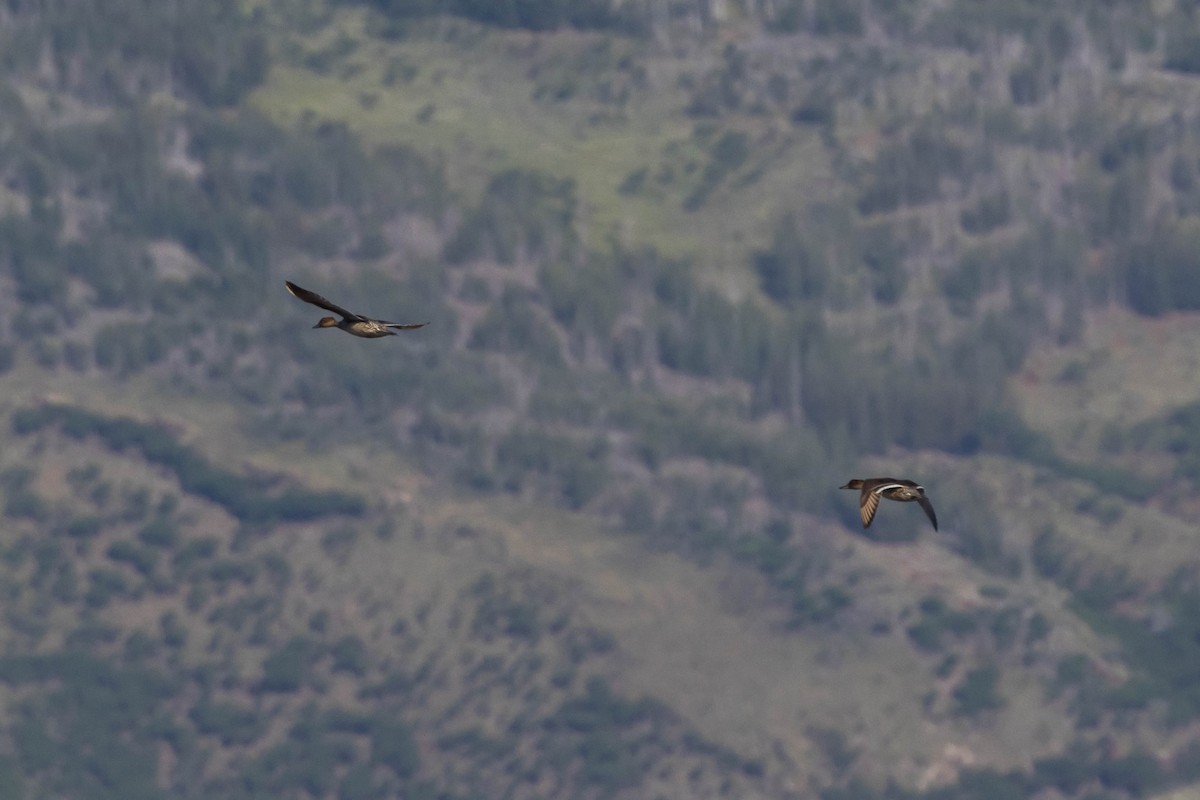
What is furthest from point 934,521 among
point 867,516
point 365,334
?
point 365,334

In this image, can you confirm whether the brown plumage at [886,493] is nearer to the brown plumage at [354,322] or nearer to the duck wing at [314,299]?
the brown plumage at [354,322]


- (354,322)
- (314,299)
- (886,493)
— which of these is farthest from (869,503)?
(314,299)

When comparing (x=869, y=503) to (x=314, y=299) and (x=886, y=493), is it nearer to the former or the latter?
(x=886, y=493)

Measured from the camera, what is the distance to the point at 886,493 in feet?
367

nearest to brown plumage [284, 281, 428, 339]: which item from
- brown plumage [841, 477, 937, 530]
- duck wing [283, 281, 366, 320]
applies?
duck wing [283, 281, 366, 320]

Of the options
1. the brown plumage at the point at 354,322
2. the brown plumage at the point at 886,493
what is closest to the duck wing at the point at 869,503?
the brown plumage at the point at 886,493

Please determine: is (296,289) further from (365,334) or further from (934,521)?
(934,521)

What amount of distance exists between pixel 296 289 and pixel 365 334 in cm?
386

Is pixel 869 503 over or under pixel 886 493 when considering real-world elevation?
under

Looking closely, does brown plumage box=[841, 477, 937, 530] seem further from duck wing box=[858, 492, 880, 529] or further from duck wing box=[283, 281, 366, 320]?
duck wing box=[283, 281, 366, 320]

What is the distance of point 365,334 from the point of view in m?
111

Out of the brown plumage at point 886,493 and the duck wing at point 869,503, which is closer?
the brown plumage at point 886,493

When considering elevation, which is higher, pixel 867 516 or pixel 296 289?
pixel 296 289

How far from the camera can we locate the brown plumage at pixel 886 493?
110375mm
